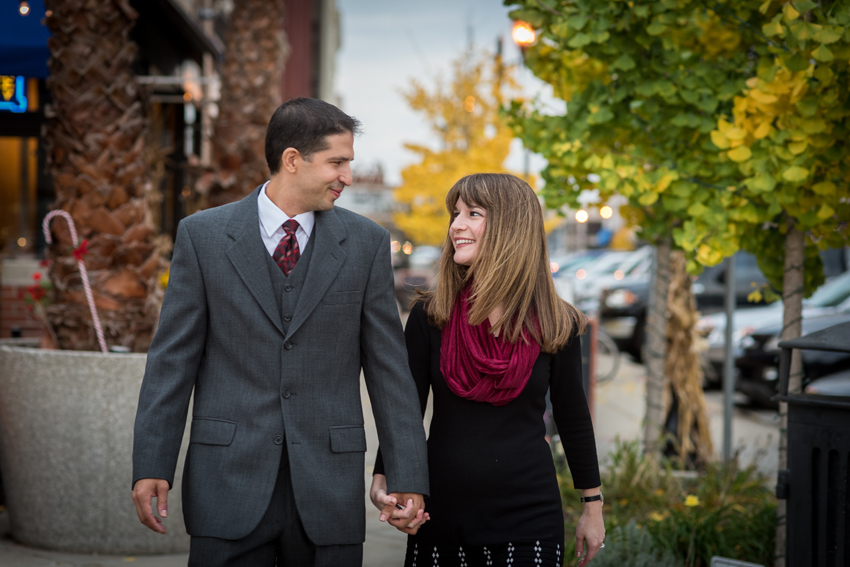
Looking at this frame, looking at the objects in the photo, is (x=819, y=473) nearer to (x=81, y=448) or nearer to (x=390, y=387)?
(x=390, y=387)

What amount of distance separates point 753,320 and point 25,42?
30.7 feet

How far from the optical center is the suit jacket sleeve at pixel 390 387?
2385 mm

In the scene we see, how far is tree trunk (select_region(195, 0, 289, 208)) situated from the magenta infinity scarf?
4.66 m

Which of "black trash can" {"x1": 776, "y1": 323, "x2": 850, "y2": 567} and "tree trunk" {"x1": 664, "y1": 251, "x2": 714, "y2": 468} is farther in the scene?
"tree trunk" {"x1": 664, "y1": 251, "x2": 714, "y2": 468}

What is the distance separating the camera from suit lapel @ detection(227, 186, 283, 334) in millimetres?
2291

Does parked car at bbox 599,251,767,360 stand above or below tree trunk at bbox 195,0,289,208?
below

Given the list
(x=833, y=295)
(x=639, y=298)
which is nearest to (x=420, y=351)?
(x=833, y=295)

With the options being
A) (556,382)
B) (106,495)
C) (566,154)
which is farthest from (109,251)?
(556,382)

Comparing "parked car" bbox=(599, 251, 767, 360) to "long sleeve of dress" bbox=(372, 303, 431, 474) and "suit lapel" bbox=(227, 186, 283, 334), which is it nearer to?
"long sleeve of dress" bbox=(372, 303, 431, 474)

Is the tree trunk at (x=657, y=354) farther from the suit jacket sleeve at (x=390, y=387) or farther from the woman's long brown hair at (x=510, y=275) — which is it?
the suit jacket sleeve at (x=390, y=387)

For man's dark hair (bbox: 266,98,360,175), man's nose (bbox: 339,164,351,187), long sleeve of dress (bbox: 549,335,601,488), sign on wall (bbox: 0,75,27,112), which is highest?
sign on wall (bbox: 0,75,27,112)

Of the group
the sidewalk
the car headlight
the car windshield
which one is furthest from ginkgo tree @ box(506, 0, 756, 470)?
the car headlight

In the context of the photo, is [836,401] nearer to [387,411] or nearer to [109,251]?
[387,411]

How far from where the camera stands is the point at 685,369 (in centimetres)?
611
